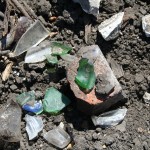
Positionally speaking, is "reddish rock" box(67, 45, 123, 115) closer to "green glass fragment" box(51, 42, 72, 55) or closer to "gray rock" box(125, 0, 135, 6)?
"green glass fragment" box(51, 42, 72, 55)

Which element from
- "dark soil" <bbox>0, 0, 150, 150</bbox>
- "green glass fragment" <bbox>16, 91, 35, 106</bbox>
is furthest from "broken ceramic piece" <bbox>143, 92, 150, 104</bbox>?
"green glass fragment" <bbox>16, 91, 35, 106</bbox>

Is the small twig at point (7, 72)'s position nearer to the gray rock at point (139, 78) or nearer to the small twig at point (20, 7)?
the small twig at point (20, 7)

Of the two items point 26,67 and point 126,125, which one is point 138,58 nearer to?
point 126,125

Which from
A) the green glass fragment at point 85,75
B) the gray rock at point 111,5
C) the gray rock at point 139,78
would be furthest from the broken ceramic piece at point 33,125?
the gray rock at point 111,5

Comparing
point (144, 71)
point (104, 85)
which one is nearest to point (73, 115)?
point (104, 85)

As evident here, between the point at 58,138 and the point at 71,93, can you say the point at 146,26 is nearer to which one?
the point at 71,93

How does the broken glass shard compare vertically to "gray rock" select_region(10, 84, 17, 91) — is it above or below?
below
